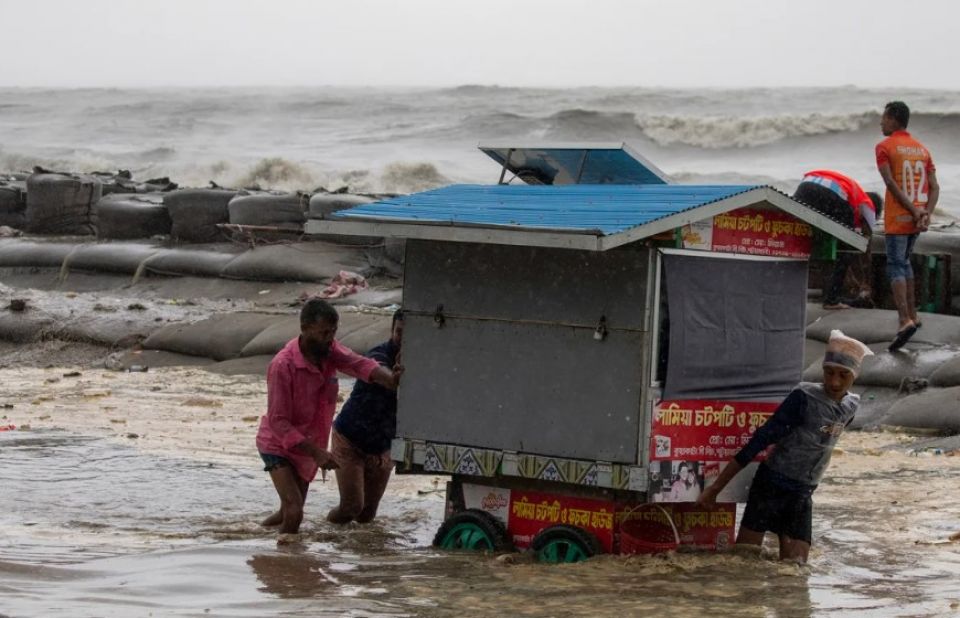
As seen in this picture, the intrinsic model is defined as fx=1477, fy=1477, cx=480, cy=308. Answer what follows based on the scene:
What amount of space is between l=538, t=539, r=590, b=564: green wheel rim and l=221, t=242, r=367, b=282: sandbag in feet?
29.2

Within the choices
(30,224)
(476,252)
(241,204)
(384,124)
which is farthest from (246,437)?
(384,124)

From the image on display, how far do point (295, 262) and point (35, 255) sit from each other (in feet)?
12.4

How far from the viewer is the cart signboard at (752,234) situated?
625cm

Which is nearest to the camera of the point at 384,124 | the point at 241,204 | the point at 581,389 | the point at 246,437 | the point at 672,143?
the point at 581,389

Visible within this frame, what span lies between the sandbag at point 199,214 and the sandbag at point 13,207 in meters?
2.82

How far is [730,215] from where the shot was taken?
639 cm

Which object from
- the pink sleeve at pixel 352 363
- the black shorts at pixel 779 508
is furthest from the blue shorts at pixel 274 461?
the black shorts at pixel 779 508

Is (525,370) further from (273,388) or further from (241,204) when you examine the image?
(241,204)

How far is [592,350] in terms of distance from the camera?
6043 millimetres

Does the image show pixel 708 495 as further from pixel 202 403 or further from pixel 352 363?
pixel 202 403

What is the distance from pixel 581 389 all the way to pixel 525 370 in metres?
0.28

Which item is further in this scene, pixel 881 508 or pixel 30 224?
pixel 30 224

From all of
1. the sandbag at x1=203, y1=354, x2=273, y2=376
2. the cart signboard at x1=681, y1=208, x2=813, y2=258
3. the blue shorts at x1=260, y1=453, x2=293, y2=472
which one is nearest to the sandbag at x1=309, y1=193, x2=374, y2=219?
the sandbag at x1=203, y1=354, x2=273, y2=376

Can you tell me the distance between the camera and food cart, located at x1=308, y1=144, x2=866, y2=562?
5.98 meters
